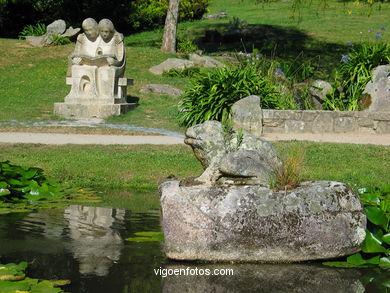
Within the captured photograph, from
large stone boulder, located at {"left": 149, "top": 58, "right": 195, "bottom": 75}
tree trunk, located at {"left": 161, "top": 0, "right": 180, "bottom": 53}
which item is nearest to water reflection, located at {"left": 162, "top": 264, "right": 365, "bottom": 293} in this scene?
large stone boulder, located at {"left": 149, "top": 58, "right": 195, "bottom": 75}

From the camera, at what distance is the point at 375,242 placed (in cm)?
591

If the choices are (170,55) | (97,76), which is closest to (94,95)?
(97,76)

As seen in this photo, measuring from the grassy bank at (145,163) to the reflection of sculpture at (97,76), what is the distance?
4869mm

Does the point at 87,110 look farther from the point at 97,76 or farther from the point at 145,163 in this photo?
the point at 145,163

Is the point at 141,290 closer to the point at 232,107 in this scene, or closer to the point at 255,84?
the point at 232,107

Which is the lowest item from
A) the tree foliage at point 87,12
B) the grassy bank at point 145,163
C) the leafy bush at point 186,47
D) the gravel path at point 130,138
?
the gravel path at point 130,138

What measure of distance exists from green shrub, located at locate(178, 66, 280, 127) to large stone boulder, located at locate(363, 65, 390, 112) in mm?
2092

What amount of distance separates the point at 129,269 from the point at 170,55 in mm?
20920

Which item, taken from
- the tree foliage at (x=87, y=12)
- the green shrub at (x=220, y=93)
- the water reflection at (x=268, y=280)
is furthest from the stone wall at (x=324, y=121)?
the tree foliage at (x=87, y=12)

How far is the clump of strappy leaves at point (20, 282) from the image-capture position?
476 cm

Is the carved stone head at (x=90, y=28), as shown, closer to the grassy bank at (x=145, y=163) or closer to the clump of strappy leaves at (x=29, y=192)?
the grassy bank at (x=145, y=163)

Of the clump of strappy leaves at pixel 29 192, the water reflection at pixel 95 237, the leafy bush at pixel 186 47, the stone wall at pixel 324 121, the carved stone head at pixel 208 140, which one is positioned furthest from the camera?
the leafy bush at pixel 186 47

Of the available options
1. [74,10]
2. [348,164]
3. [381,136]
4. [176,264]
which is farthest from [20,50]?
[176,264]

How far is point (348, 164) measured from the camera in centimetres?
1115
